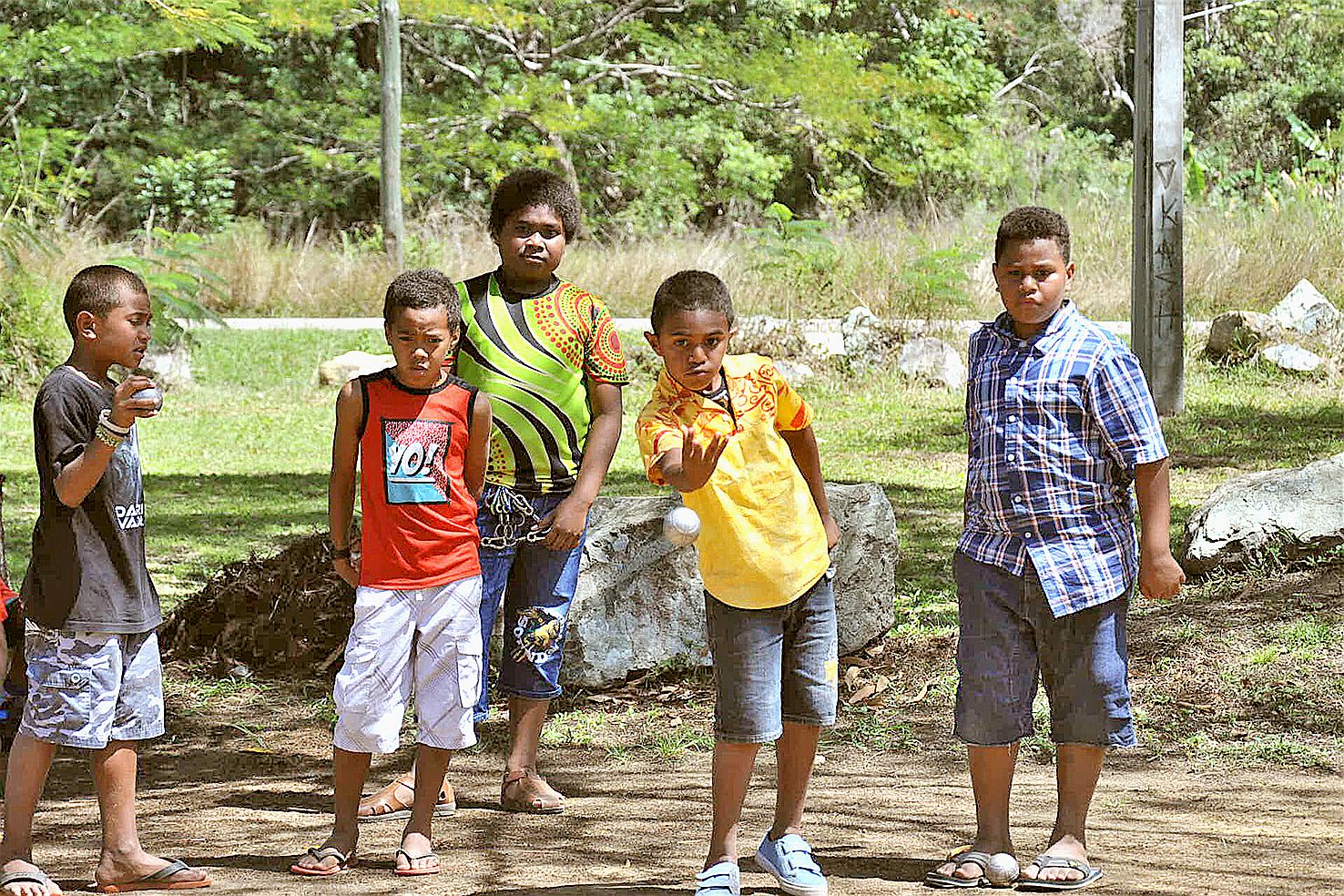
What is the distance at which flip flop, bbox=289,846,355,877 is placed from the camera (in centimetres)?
391

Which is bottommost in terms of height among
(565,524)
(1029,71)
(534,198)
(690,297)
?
(565,524)

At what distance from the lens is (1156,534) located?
3678 mm

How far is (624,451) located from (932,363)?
127 inches

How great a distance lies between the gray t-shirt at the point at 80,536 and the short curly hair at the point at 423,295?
2.27 ft

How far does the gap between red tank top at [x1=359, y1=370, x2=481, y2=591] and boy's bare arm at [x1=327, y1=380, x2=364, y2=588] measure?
0.02 meters

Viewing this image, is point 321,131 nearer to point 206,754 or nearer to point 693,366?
point 206,754

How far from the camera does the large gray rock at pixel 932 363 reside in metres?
13.6

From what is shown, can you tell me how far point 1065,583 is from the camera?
368cm

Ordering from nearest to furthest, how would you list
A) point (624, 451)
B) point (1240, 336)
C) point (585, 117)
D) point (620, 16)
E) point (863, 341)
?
point (624, 451) < point (1240, 336) < point (863, 341) < point (585, 117) < point (620, 16)

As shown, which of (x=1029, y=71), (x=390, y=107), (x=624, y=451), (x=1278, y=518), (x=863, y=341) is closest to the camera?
(x=1278, y=518)

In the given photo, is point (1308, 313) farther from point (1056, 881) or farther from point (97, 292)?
point (97, 292)

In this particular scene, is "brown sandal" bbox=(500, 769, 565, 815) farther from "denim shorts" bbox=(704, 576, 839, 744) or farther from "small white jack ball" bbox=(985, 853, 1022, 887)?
"small white jack ball" bbox=(985, 853, 1022, 887)

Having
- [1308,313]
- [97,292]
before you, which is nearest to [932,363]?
[1308,313]

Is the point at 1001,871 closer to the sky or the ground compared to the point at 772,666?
closer to the ground
